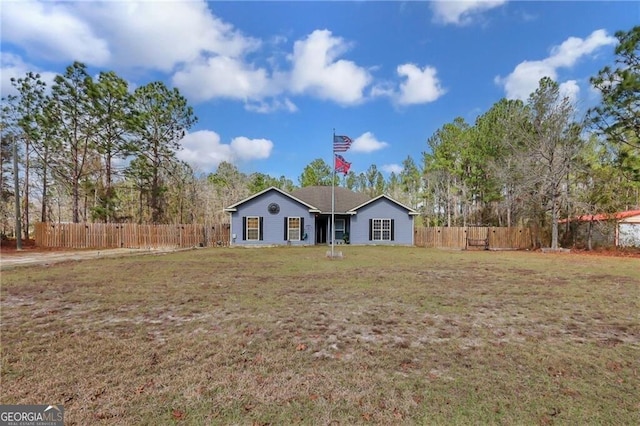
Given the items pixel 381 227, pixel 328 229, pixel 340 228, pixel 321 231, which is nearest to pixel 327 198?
pixel 328 229

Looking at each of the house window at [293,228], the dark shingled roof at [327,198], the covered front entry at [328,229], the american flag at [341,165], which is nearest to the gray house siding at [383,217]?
the covered front entry at [328,229]

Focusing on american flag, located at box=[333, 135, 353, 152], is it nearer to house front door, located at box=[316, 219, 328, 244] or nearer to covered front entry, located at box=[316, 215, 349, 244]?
covered front entry, located at box=[316, 215, 349, 244]

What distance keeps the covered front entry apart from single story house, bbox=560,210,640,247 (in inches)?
588

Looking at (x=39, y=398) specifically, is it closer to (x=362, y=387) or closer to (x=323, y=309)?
(x=362, y=387)

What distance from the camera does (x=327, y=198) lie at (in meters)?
24.0

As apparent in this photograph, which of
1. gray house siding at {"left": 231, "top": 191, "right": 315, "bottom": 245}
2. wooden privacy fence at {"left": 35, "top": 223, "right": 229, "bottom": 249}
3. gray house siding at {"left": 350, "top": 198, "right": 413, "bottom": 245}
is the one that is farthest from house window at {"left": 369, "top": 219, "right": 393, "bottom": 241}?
wooden privacy fence at {"left": 35, "top": 223, "right": 229, "bottom": 249}

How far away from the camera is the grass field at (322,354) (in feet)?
8.49

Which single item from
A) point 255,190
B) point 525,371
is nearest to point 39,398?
point 525,371

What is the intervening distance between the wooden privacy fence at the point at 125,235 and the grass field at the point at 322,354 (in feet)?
42.0

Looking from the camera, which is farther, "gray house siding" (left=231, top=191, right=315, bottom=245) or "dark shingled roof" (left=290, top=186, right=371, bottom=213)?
"dark shingled roof" (left=290, top=186, right=371, bottom=213)

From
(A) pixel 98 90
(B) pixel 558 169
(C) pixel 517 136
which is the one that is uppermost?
(A) pixel 98 90

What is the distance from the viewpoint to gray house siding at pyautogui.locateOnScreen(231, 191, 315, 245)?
2047cm

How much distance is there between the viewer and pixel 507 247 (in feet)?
70.8

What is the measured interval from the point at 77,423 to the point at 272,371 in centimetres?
159
